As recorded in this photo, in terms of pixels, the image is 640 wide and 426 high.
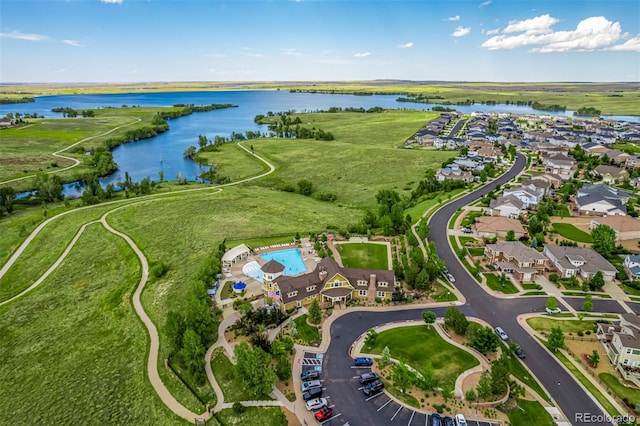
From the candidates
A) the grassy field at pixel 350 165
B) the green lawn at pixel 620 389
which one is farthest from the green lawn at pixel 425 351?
the grassy field at pixel 350 165

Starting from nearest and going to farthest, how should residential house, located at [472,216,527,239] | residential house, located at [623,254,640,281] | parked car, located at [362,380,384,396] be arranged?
parked car, located at [362,380,384,396] → residential house, located at [623,254,640,281] → residential house, located at [472,216,527,239]

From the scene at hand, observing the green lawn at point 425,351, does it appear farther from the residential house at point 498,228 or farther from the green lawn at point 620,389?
the residential house at point 498,228

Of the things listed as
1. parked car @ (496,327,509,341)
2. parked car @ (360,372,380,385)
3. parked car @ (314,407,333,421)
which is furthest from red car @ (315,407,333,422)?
parked car @ (496,327,509,341)

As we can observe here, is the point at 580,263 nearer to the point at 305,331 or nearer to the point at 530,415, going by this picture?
the point at 530,415

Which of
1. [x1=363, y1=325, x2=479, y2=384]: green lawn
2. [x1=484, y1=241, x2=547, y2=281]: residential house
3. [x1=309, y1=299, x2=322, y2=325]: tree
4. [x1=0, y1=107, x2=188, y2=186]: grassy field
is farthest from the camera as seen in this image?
[x1=0, y1=107, x2=188, y2=186]: grassy field

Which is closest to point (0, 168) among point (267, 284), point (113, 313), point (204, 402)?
point (113, 313)

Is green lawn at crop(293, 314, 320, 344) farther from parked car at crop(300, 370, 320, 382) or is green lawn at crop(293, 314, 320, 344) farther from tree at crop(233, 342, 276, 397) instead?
tree at crop(233, 342, 276, 397)

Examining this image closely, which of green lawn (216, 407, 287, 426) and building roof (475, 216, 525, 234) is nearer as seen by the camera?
green lawn (216, 407, 287, 426)
